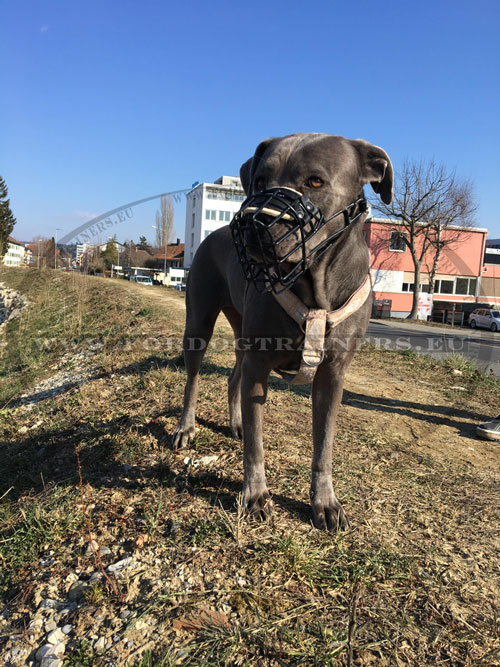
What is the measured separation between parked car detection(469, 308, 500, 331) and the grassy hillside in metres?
23.8

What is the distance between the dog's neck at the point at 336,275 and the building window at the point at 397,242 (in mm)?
29630

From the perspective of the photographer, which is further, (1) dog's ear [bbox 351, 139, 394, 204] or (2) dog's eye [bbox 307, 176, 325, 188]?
(1) dog's ear [bbox 351, 139, 394, 204]

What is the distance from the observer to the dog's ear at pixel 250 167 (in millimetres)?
2387

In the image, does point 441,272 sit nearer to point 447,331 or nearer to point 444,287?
point 444,287

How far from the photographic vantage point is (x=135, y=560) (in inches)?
85.5

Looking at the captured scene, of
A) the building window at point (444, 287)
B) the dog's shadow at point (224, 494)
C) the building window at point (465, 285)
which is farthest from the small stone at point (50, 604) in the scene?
the building window at point (465, 285)

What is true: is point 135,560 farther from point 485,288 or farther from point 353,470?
point 485,288

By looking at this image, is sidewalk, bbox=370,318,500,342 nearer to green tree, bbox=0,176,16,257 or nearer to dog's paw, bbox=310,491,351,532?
dog's paw, bbox=310,491,351,532

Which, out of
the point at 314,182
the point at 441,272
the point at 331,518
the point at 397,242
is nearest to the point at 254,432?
the point at 331,518

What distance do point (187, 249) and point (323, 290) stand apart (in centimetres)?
5491

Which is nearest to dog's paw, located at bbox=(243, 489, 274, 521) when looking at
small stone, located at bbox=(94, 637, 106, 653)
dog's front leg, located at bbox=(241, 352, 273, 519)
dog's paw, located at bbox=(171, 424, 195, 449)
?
dog's front leg, located at bbox=(241, 352, 273, 519)

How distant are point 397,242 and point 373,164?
3249cm

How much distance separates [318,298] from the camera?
7.63ft

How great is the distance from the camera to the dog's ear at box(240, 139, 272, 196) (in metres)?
2.39
